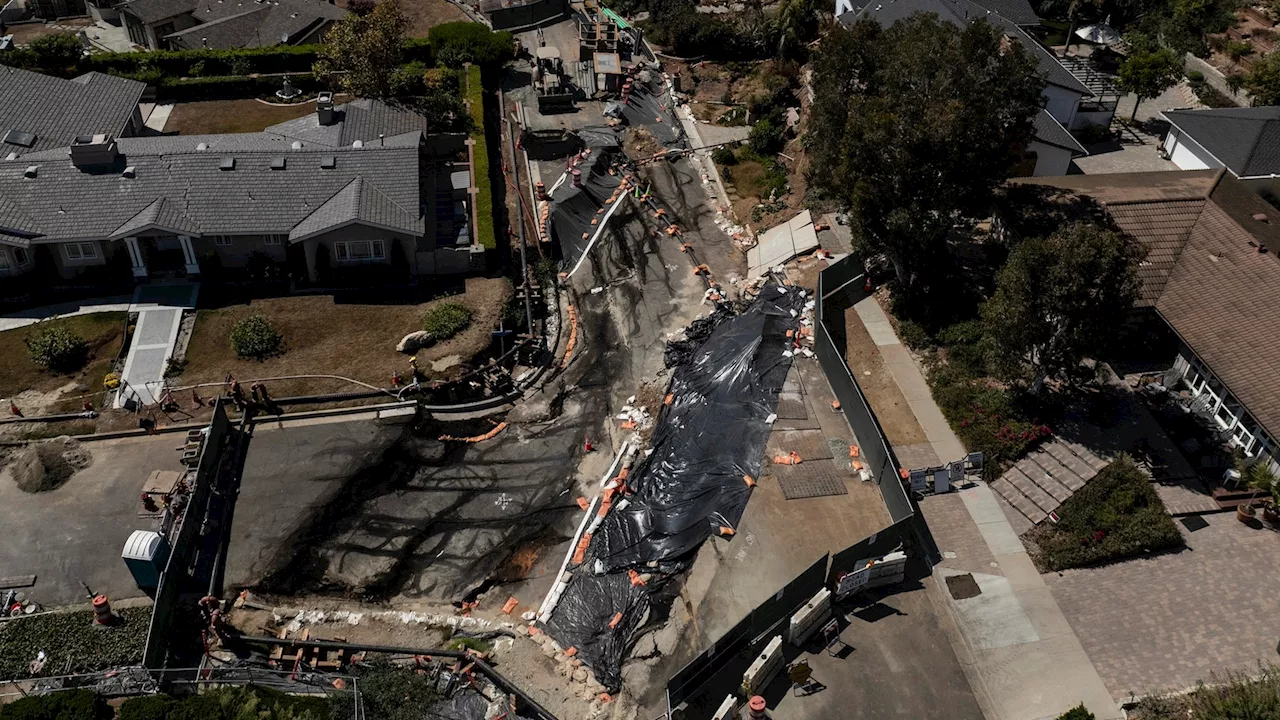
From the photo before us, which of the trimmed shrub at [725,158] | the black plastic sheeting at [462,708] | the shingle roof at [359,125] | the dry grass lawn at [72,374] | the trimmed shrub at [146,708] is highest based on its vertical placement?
the shingle roof at [359,125]

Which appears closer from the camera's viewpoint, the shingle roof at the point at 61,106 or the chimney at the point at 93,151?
the chimney at the point at 93,151

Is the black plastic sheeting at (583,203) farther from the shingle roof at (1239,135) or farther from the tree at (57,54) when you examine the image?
the tree at (57,54)

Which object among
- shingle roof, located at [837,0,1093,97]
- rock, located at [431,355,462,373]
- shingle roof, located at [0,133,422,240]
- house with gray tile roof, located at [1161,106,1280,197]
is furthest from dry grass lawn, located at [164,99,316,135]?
house with gray tile roof, located at [1161,106,1280,197]

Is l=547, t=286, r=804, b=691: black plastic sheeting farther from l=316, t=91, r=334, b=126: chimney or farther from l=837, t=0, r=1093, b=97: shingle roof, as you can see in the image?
l=837, t=0, r=1093, b=97: shingle roof

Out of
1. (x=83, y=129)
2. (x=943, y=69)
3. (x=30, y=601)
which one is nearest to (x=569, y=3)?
(x=83, y=129)

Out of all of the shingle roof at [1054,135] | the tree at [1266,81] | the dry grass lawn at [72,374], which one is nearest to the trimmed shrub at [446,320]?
the dry grass lawn at [72,374]

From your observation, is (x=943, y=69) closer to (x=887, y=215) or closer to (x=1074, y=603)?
(x=887, y=215)
